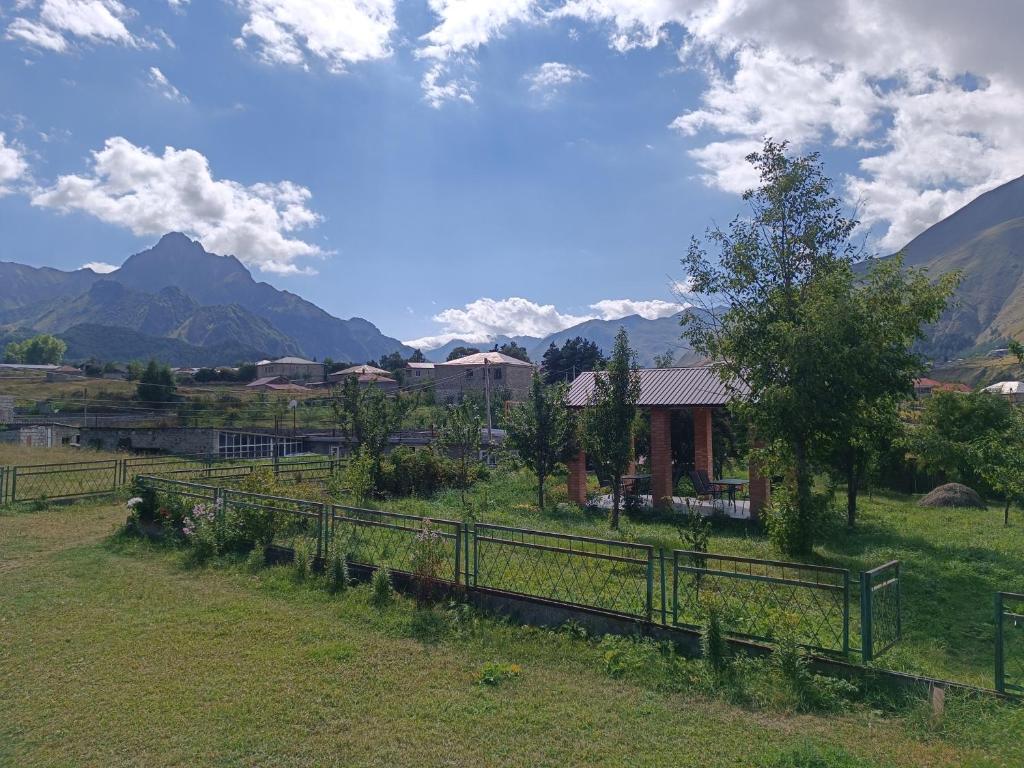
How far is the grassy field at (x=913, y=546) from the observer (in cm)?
657

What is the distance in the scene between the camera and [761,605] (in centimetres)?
649

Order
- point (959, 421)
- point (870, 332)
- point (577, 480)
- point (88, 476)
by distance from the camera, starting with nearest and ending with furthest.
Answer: point (870, 332), point (577, 480), point (88, 476), point (959, 421)

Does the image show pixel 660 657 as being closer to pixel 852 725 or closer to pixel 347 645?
pixel 852 725

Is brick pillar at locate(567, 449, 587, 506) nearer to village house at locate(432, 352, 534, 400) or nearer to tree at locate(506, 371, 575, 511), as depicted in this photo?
tree at locate(506, 371, 575, 511)

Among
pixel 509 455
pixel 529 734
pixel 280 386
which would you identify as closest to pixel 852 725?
pixel 529 734

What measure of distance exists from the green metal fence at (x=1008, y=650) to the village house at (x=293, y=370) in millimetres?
93840

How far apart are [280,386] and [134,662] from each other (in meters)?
72.2

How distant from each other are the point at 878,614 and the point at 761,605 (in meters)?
1.03

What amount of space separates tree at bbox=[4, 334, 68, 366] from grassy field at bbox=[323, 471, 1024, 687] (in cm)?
12220

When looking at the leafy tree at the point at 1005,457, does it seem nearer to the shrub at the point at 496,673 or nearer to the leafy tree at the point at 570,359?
the shrub at the point at 496,673

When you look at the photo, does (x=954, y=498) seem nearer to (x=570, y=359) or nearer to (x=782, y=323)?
(x=782, y=323)

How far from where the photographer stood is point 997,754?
4.24 metres

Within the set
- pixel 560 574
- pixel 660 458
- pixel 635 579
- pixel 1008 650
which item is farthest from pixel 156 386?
pixel 1008 650

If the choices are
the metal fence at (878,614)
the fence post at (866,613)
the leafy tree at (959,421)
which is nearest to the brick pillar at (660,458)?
the leafy tree at (959,421)
